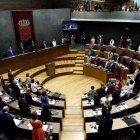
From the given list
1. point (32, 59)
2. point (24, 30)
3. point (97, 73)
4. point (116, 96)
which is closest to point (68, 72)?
point (97, 73)

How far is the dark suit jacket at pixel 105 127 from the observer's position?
12.3 ft

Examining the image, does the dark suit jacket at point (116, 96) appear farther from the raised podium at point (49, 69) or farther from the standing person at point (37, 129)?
the raised podium at point (49, 69)

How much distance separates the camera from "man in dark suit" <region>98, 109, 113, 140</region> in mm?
3727

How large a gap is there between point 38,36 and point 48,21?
152cm

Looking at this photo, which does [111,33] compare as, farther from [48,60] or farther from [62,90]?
[62,90]

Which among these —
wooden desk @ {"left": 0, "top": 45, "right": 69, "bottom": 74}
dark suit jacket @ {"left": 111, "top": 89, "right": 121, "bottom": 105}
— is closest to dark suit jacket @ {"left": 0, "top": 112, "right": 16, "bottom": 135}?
dark suit jacket @ {"left": 111, "top": 89, "right": 121, "bottom": 105}

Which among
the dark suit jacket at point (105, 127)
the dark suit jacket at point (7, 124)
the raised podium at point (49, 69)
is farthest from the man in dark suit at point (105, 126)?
the raised podium at point (49, 69)

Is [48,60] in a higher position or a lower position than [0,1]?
lower

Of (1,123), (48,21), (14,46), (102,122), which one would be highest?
(48,21)

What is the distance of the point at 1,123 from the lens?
434 cm

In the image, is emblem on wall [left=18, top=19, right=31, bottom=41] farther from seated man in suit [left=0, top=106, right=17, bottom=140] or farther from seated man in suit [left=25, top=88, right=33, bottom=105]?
seated man in suit [left=0, top=106, right=17, bottom=140]

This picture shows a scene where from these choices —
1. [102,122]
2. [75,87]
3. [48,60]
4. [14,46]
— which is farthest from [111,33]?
[102,122]

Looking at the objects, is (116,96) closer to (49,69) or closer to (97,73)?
(97,73)

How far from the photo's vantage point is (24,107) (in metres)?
5.13
